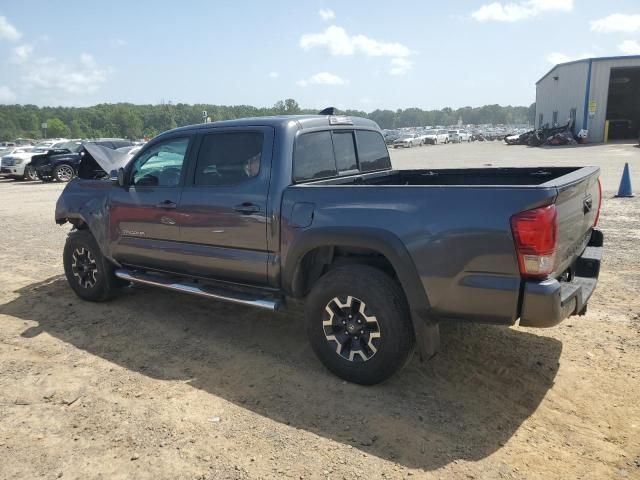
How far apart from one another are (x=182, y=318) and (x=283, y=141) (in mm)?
2205

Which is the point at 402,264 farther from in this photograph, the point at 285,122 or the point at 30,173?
the point at 30,173

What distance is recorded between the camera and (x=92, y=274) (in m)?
5.52

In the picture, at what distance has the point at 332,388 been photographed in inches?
142

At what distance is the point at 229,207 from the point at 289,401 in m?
1.62

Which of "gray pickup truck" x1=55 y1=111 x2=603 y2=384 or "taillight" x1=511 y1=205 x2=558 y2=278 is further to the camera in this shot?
"gray pickup truck" x1=55 y1=111 x2=603 y2=384

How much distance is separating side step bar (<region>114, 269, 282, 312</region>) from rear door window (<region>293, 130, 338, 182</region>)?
1010 millimetres

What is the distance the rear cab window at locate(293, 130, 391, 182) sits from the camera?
413 centimetres

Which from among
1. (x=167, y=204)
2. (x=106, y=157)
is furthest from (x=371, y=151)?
(x=106, y=157)

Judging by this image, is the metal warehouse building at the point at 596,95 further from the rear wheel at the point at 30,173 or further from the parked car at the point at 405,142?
the rear wheel at the point at 30,173

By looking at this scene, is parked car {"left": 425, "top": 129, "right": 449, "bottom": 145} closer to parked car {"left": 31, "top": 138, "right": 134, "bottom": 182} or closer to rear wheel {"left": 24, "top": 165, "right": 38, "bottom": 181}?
parked car {"left": 31, "top": 138, "right": 134, "bottom": 182}

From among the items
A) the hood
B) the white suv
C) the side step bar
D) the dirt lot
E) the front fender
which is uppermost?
the hood

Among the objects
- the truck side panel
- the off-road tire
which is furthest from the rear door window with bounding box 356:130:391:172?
the off-road tire

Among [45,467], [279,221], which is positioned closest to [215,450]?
[45,467]

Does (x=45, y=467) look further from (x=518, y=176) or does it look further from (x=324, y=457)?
(x=518, y=176)
